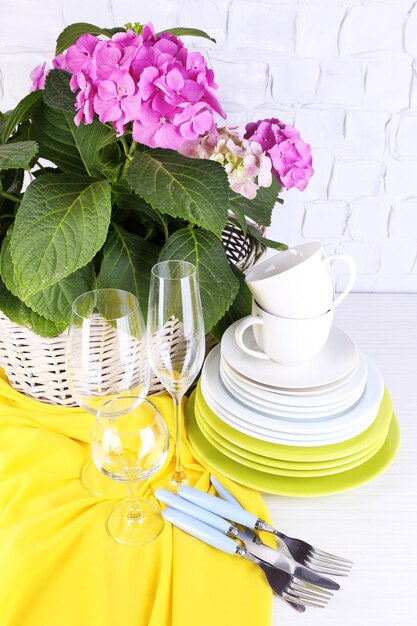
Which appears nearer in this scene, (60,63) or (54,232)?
(54,232)

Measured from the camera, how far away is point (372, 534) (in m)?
0.75

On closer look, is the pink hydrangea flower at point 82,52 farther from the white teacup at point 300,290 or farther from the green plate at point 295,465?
the green plate at point 295,465

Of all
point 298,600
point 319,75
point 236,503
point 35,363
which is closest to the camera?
point 298,600

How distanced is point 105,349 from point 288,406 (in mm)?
225

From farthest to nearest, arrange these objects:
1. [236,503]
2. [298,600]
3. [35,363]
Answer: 1. [35,363]
2. [236,503]
3. [298,600]

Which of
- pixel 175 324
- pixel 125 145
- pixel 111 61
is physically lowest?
pixel 175 324

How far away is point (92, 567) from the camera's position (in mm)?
694

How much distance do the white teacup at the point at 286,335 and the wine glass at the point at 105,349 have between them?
146 millimetres

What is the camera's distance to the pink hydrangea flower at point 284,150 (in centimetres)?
84

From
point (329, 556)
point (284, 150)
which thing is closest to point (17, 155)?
point (284, 150)

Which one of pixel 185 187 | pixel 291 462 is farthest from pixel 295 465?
pixel 185 187

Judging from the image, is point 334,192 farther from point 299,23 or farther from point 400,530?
point 400,530

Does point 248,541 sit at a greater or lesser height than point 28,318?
lesser

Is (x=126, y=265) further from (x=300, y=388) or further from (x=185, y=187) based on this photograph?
(x=300, y=388)
